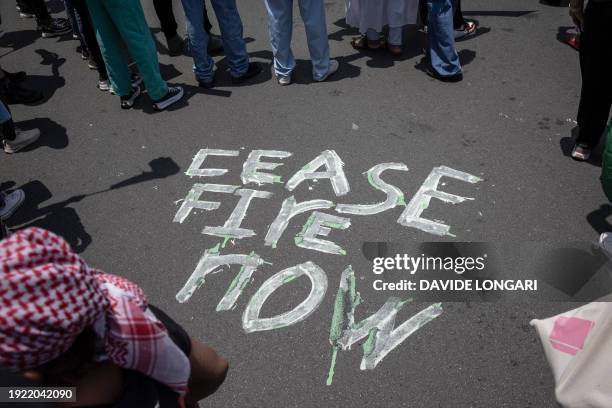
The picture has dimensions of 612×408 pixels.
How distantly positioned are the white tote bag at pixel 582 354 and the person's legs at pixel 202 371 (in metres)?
1.36

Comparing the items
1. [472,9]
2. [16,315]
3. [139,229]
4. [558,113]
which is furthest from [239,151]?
[472,9]

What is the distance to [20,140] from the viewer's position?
14.8ft

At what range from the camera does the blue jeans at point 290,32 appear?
455 cm

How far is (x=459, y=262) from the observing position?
3.04 m

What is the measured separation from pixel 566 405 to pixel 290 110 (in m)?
3.62

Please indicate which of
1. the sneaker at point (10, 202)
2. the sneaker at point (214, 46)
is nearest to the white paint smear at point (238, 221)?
the sneaker at point (10, 202)

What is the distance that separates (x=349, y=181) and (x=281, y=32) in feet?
6.65

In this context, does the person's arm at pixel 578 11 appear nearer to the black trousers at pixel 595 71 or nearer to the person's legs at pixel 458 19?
the black trousers at pixel 595 71

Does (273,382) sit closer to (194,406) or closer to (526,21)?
(194,406)

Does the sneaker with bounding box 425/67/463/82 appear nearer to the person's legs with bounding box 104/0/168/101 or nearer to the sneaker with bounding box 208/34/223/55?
the sneaker with bounding box 208/34/223/55

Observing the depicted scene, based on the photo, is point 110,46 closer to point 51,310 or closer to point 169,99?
point 169,99

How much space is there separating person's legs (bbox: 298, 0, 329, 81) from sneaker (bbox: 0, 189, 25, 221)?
3190mm

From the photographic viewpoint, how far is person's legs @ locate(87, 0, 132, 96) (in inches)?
166

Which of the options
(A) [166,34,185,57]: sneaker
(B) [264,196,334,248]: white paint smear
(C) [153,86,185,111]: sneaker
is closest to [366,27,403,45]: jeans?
(C) [153,86,185,111]: sneaker
